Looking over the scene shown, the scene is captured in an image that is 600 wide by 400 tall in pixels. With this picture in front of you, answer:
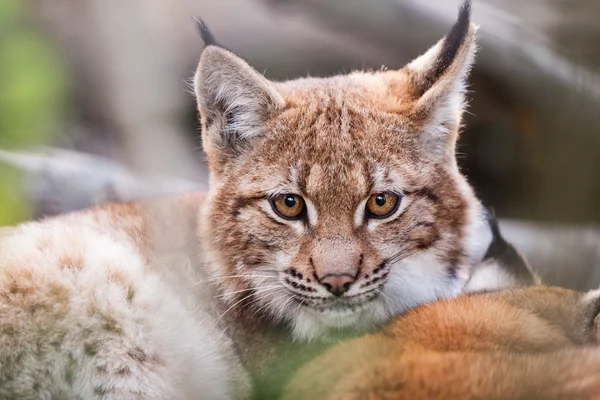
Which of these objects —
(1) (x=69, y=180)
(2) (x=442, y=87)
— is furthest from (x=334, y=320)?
(1) (x=69, y=180)

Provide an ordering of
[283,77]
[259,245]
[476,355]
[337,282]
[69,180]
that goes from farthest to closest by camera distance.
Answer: [69,180], [283,77], [259,245], [337,282], [476,355]

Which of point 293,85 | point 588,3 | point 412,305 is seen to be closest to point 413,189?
point 412,305

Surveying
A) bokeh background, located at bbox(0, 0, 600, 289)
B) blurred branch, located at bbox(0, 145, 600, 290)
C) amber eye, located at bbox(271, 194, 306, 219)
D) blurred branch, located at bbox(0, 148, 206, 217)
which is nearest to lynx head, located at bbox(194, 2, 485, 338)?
amber eye, located at bbox(271, 194, 306, 219)

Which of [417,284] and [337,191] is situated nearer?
[337,191]

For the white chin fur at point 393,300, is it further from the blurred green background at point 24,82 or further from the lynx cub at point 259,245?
the blurred green background at point 24,82

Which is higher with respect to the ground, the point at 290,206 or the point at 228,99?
the point at 228,99

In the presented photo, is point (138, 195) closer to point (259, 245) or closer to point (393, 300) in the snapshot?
point (259, 245)

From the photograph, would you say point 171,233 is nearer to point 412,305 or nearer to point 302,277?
point 302,277
